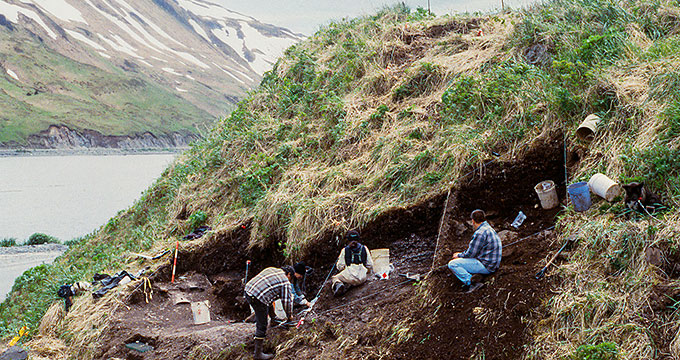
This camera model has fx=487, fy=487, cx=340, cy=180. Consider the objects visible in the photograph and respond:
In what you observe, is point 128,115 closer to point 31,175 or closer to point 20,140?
point 20,140

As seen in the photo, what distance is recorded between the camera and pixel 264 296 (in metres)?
5.62

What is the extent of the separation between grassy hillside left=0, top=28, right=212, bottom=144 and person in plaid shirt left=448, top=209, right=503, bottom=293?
62772 mm

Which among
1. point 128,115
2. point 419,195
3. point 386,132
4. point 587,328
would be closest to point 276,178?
point 386,132

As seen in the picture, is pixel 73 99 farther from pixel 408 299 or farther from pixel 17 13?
Result: pixel 408 299

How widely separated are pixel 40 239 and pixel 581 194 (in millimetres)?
28682

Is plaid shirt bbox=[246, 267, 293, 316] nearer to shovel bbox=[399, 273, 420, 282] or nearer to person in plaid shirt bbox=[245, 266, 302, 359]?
person in plaid shirt bbox=[245, 266, 302, 359]

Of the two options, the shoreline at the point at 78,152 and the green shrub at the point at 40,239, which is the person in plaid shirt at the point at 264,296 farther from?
the shoreline at the point at 78,152

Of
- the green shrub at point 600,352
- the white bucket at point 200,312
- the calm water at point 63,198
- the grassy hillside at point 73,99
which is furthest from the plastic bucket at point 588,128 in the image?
the grassy hillside at point 73,99

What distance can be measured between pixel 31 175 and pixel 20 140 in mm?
25059

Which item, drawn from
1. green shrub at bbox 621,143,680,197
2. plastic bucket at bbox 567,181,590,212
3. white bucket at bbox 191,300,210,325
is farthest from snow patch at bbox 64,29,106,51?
green shrub at bbox 621,143,680,197

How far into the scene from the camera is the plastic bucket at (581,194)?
16.1 ft

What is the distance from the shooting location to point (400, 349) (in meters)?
4.61

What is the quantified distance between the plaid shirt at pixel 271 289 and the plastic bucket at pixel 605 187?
11.5ft

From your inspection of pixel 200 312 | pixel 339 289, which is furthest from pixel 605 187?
pixel 200 312
